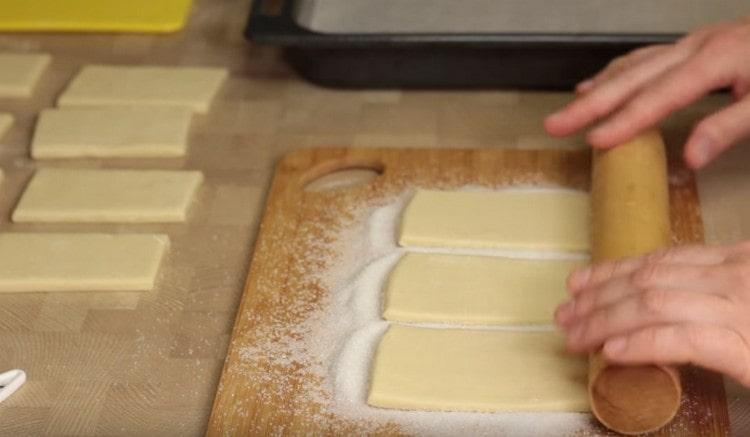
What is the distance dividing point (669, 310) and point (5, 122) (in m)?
1.15

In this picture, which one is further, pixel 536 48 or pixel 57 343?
pixel 536 48

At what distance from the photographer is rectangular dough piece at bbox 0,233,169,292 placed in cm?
143

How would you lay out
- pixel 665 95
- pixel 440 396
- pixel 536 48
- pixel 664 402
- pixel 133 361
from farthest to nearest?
pixel 536 48
pixel 665 95
pixel 133 361
pixel 440 396
pixel 664 402

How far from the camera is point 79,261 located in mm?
1455

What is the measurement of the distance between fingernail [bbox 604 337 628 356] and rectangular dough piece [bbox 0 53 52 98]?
1.19 meters

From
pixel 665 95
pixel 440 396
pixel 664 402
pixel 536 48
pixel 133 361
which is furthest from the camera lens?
pixel 536 48

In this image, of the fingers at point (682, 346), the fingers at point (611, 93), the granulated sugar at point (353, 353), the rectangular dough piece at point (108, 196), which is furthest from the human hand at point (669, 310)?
the rectangular dough piece at point (108, 196)

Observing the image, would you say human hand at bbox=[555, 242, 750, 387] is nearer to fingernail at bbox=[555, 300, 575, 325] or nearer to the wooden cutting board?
fingernail at bbox=[555, 300, 575, 325]

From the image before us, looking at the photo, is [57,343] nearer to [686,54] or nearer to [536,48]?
[536,48]

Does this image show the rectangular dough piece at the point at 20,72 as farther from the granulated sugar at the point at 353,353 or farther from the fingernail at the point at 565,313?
the fingernail at the point at 565,313

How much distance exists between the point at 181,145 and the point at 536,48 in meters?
0.56

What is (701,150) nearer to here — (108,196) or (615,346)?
(615,346)

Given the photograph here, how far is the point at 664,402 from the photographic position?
3.58 feet

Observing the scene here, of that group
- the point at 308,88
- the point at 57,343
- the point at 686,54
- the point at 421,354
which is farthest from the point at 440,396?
the point at 308,88
